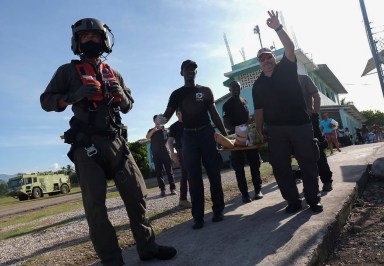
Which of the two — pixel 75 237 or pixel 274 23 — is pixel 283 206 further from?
pixel 75 237

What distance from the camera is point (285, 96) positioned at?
395 centimetres

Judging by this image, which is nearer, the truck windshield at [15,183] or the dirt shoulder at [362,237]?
the dirt shoulder at [362,237]

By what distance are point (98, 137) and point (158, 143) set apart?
574 cm

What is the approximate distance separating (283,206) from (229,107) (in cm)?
190

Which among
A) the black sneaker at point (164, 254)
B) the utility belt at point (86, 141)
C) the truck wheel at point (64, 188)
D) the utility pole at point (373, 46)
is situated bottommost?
the black sneaker at point (164, 254)

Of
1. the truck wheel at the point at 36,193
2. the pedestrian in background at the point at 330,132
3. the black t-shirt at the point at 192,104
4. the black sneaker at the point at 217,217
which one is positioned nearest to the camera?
the black sneaker at the point at 217,217

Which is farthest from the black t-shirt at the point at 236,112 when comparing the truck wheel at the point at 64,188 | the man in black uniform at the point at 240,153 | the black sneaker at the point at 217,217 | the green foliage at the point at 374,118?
the green foliage at the point at 374,118

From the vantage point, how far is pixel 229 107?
5.56 metres

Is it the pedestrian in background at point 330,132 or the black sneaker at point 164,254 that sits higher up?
the pedestrian in background at point 330,132

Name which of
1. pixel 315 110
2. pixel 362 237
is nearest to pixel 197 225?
pixel 362 237

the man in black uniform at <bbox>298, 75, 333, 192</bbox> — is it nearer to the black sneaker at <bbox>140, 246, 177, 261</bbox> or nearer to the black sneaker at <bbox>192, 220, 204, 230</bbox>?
the black sneaker at <bbox>192, 220, 204, 230</bbox>

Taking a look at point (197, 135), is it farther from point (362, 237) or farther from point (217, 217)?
point (362, 237)

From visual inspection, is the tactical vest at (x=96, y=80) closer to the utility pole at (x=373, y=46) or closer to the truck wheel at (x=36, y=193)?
the utility pole at (x=373, y=46)

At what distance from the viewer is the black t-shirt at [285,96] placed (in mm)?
3939
